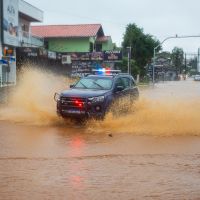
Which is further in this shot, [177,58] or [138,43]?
[177,58]

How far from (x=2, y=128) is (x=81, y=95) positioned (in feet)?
8.52

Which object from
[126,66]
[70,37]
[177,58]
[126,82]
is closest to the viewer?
[126,82]

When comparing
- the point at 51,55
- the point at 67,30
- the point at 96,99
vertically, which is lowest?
the point at 96,99

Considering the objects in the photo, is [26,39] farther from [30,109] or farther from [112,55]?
[30,109]

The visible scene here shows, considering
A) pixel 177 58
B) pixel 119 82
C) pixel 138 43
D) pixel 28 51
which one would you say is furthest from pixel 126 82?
pixel 177 58

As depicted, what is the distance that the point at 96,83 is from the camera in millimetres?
17000

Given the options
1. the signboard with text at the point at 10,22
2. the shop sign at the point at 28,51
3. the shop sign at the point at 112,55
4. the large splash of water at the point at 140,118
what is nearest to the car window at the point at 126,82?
the large splash of water at the point at 140,118

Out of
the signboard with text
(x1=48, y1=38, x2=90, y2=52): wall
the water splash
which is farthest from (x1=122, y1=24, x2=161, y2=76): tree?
the water splash

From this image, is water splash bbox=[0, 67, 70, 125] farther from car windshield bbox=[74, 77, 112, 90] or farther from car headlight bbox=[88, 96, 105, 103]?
car headlight bbox=[88, 96, 105, 103]

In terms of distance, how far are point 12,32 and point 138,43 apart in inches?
1351

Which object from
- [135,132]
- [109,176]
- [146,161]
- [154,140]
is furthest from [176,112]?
[109,176]

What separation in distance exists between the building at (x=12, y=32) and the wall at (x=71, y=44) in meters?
11.2

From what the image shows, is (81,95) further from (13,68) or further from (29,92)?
(13,68)

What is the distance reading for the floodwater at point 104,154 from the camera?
26.0 ft
